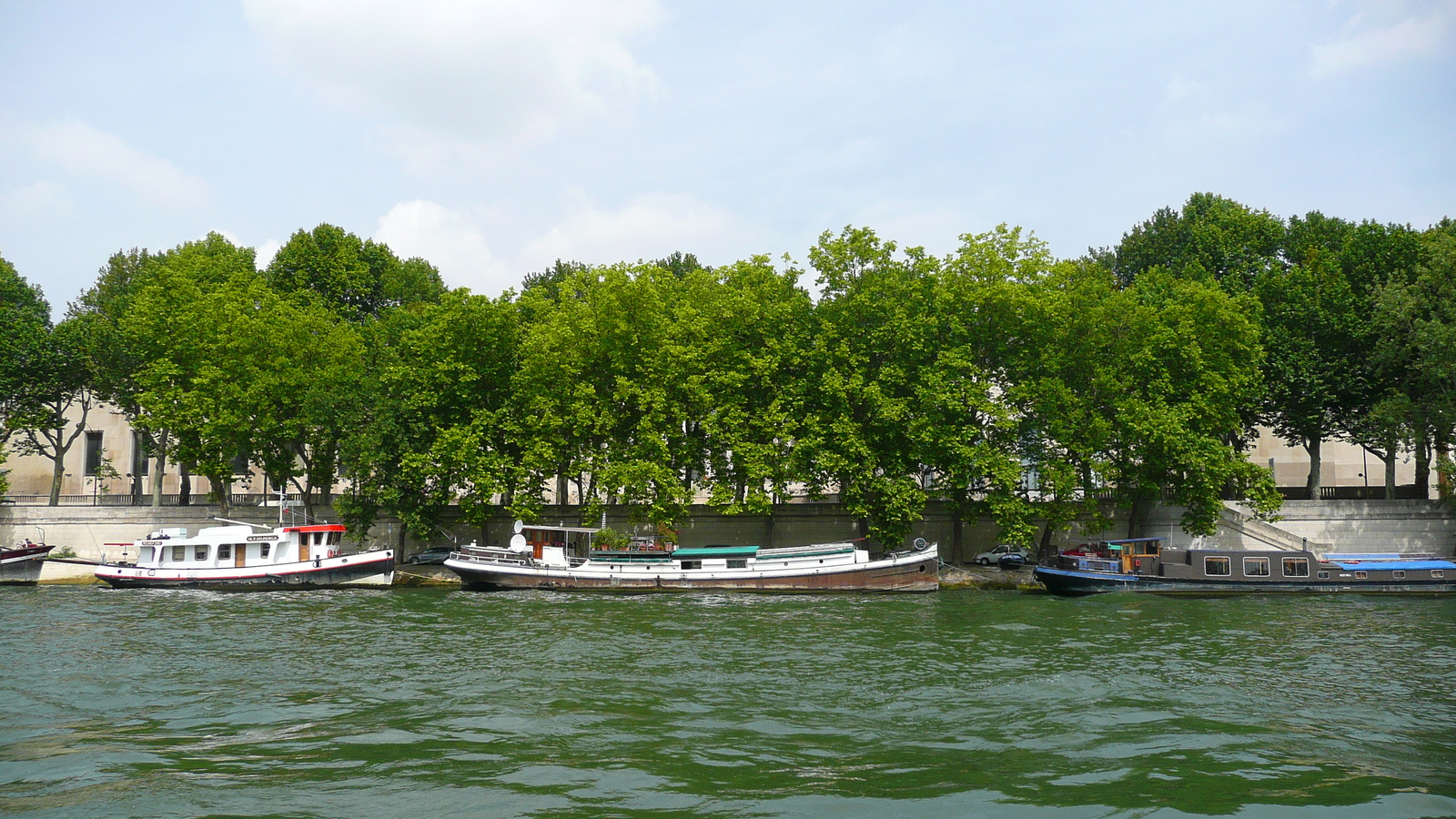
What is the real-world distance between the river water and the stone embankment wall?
21171mm

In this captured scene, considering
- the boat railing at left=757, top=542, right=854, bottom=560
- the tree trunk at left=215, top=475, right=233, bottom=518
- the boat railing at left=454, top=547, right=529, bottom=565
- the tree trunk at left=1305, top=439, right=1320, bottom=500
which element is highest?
the tree trunk at left=1305, top=439, right=1320, bottom=500

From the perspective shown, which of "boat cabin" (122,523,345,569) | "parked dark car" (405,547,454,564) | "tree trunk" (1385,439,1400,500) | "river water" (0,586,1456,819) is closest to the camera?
"river water" (0,586,1456,819)

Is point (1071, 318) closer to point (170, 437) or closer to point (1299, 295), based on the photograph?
point (1299, 295)

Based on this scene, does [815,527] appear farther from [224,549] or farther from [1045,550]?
[224,549]

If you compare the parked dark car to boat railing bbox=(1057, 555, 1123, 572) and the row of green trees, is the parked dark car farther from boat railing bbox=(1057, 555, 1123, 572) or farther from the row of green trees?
boat railing bbox=(1057, 555, 1123, 572)

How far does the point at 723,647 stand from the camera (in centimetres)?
2483

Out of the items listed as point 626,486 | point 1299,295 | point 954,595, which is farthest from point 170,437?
point 1299,295

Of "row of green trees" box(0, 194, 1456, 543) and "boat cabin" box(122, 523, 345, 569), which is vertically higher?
"row of green trees" box(0, 194, 1456, 543)

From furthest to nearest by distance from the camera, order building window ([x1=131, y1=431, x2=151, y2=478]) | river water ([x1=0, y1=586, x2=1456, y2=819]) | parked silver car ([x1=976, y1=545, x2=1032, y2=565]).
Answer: building window ([x1=131, y1=431, x2=151, y2=478]) → parked silver car ([x1=976, y1=545, x2=1032, y2=565]) → river water ([x1=0, y1=586, x2=1456, y2=819])

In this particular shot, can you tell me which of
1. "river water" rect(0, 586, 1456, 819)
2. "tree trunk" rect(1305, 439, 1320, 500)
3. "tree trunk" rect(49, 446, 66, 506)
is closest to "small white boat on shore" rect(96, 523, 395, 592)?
"river water" rect(0, 586, 1456, 819)

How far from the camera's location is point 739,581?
43656 mm

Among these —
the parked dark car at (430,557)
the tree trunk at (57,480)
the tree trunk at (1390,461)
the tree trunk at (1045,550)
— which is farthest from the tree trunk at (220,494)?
the tree trunk at (1390,461)

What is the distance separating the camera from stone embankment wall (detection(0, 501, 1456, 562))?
1955 inches

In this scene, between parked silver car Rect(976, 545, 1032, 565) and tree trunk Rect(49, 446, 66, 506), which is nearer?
parked silver car Rect(976, 545, 1032, 565)
